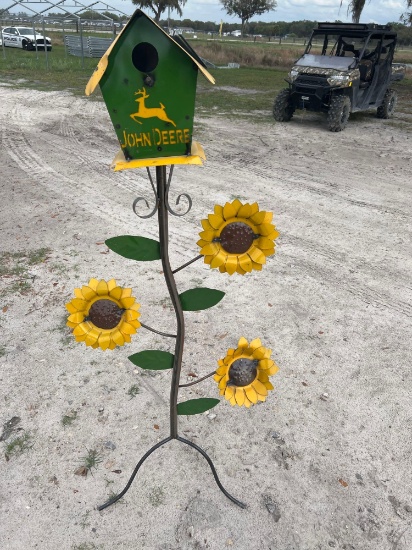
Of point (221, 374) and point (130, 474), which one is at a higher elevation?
point (221, 374)

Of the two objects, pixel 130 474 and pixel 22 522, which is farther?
pixel 130 474

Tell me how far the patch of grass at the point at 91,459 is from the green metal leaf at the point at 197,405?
60 cm

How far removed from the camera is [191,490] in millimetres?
2053

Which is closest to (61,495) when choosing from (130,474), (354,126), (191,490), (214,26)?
(130,474)

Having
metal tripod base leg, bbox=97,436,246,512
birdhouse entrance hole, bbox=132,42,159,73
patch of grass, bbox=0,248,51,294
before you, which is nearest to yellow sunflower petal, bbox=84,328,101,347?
metal tripod base leg, bbox=97,436,246,512

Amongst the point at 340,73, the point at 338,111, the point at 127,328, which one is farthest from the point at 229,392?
the point at 340,73

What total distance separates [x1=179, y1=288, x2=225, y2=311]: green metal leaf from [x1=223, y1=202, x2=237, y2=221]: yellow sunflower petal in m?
0.34

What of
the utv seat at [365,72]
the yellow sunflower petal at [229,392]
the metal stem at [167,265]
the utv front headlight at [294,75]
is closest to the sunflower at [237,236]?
the metal stem at [167,265]

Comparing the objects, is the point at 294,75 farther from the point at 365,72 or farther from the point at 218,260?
the point at 218,260

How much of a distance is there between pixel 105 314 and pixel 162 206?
1.41 ft

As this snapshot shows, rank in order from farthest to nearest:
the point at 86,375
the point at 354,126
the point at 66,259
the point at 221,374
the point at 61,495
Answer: the point at 354,126 < the point at 66,259 < the point at 86,375 < the point at 61,495 < the point at 221,374

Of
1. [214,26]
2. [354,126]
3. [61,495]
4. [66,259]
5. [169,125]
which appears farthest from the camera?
[214,26]

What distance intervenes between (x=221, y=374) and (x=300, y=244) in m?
2.80

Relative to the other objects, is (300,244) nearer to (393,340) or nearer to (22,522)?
(393,340)
